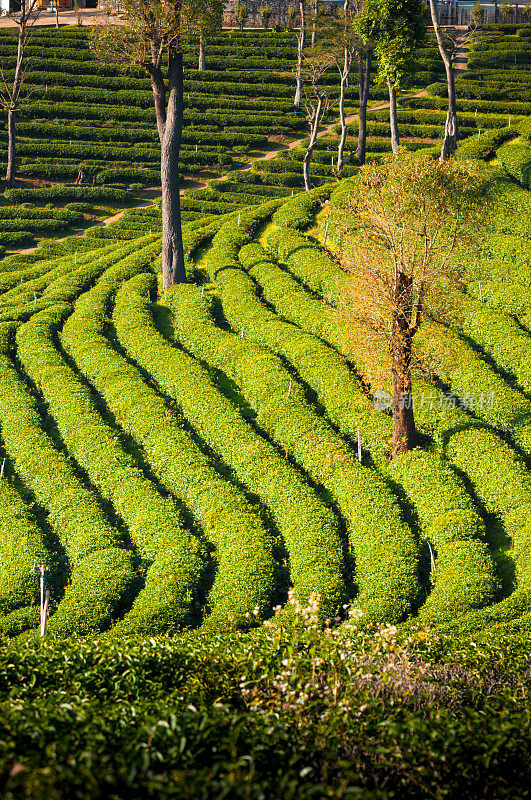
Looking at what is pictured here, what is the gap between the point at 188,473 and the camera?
21891mm

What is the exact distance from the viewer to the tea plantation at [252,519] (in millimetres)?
9227

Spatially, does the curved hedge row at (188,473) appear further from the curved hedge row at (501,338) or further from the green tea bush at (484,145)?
the green tea bush at (484,145)

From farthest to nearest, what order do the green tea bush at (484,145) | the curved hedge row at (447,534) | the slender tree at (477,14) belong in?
the slender tree at (477,14) < the green tea bush at (484,145) < the curved hedge row at (447,534)

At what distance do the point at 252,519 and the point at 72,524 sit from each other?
4.84m

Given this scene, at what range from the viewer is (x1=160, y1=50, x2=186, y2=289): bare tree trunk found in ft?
110

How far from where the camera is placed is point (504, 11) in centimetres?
8144

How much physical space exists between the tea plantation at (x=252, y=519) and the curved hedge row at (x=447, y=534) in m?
0.07

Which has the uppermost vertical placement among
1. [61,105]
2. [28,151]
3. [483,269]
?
[61,105]

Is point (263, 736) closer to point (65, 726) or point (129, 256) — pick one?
point (65, 726)

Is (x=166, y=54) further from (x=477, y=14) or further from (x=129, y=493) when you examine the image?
(x=477, y=14)

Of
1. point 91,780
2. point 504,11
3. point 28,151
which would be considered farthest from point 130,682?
point 504,11

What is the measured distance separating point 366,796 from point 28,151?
57.4m

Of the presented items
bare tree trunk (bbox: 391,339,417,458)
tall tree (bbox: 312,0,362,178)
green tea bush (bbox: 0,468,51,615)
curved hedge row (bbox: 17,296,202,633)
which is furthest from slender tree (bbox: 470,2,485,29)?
green tea bush (bbox: 0,468,51,615)

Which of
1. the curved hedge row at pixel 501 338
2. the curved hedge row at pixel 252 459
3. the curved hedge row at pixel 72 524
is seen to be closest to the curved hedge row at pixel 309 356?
the curved hedge row at pixel 252 459
